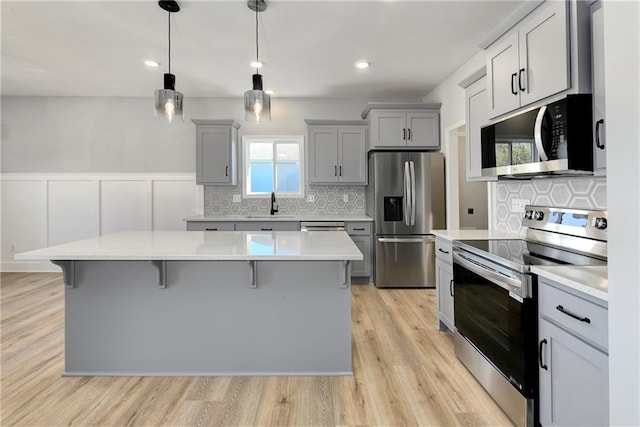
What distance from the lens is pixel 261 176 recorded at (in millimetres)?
5363

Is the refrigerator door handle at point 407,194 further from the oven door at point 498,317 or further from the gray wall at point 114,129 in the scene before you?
Answer: the oven door at point 498,317

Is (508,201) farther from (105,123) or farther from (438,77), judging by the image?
(105,123)

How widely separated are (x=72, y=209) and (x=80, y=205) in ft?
0.46

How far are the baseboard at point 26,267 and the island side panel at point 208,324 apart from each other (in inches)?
149

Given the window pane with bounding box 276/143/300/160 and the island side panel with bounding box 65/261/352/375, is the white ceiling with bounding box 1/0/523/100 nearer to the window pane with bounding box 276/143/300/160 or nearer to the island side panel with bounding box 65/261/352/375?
the window pane with bounding box 276/143/300/160

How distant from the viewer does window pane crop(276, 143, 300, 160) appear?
5.36 m

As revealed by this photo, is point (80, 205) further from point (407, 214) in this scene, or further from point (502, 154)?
point (502, 154)

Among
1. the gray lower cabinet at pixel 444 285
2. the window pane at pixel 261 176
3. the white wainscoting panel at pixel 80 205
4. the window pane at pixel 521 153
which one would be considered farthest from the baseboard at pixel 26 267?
the window pane at pixel 521 153

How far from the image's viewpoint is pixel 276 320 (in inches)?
91.8

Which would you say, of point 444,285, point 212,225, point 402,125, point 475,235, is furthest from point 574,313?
point 212,225

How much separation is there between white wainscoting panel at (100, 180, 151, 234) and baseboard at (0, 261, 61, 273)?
93cm

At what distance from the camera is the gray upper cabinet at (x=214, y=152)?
4.85m

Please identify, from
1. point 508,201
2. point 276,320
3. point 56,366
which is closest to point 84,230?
point 56,366

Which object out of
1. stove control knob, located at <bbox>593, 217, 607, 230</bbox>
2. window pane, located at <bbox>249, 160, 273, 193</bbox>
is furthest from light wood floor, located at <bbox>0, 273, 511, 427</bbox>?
window pane, located at <bbox>249, 160, 273, 193</bbox>
